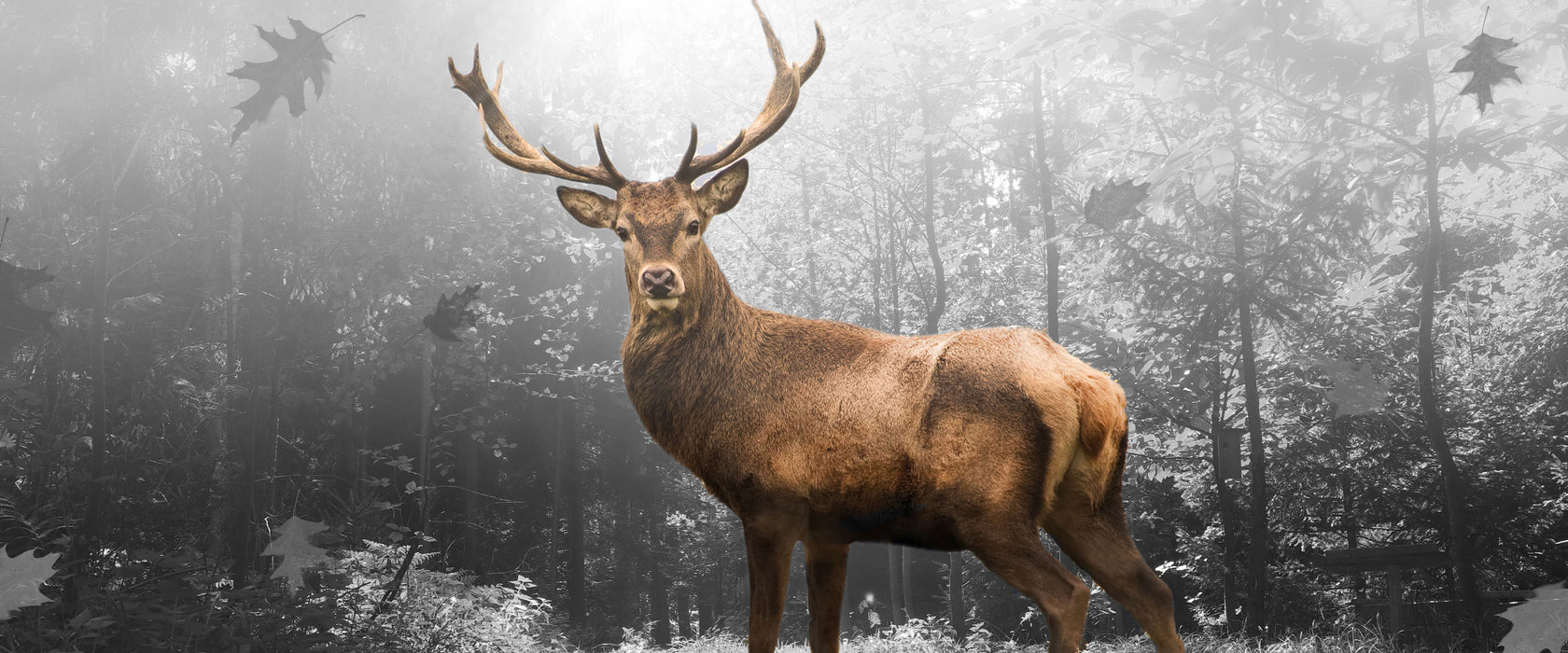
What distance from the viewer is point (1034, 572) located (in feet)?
9.29

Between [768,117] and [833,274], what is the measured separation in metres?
6.57

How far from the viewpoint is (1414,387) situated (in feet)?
26.2

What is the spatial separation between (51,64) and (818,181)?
726cm

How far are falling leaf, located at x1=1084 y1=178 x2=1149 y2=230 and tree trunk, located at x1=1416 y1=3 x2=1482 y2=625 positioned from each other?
6.32ft

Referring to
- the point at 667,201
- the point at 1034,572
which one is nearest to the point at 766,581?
the point at 1034,572

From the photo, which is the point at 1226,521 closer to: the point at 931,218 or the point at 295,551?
the point at 931,218

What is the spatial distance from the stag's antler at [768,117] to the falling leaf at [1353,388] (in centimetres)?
574

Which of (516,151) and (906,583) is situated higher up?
(516,151)

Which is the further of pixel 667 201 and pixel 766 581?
pixel 667 201

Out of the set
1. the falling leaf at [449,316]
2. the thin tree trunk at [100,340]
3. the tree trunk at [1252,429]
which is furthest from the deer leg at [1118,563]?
the thin tree trunk at [100,340]

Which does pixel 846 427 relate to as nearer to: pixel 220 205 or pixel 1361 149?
pixel 1361 149

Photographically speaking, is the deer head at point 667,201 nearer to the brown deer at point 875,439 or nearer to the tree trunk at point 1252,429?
the brown deer at point 875,439

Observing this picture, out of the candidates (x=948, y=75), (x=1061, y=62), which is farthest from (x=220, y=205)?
(x=1061, y=62)

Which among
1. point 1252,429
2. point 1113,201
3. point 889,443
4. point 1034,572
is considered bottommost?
point 1034,572
